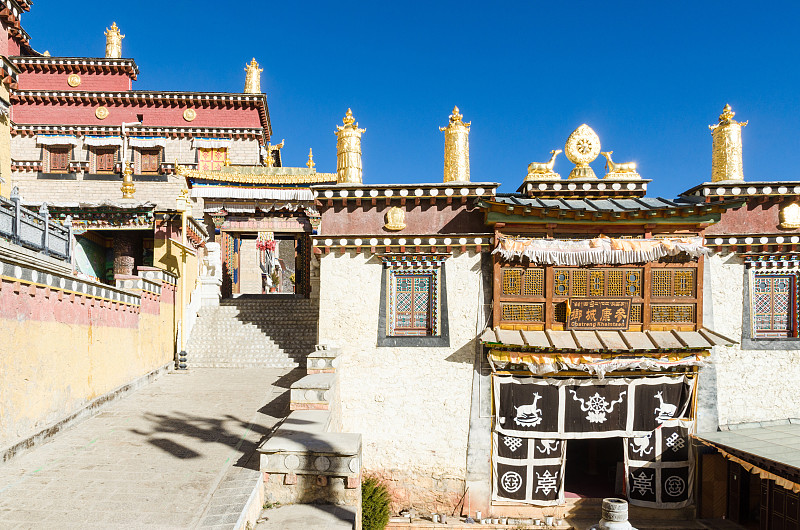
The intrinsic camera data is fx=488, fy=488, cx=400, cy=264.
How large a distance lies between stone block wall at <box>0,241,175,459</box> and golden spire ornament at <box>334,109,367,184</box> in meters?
5.85

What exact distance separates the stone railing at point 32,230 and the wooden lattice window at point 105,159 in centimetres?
1475

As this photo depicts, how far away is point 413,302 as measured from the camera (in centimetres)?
1152

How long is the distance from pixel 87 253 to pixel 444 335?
15304 millimetres

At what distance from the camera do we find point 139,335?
39.4ft

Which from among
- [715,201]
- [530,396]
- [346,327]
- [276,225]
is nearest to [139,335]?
[346,327]

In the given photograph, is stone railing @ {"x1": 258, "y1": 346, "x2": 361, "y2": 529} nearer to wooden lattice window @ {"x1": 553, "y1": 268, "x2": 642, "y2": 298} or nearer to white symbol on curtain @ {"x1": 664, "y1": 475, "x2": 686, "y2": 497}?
wooden lattice window @ {"x1": 553, "y1": 268, "x2": 642, "y2": 298}

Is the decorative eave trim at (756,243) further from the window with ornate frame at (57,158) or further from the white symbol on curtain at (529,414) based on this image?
the window with ornate frame at (57,158)

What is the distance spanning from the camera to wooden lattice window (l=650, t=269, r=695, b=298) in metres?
11.2

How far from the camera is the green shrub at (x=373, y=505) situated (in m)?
9.66

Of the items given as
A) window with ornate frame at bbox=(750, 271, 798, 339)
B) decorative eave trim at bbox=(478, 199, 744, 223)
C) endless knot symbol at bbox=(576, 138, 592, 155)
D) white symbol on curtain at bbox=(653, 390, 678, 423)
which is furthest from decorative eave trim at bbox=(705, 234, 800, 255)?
white symbol on curtain at bbox=(653, 390, 678, 423)

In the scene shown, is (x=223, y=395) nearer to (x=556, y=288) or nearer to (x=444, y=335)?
(x=444, y=335)

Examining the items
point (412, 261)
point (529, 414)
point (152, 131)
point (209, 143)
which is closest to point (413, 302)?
point (412, 261)

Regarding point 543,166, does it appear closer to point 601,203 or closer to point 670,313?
point 601,203

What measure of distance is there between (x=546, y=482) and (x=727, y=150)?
917 cm
